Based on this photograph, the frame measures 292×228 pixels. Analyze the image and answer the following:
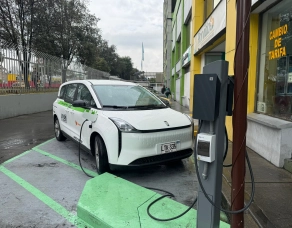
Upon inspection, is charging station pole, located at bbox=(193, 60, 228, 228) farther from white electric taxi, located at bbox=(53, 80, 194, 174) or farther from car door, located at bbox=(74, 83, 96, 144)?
car door, located at bbox=(74, 83, 96, 144)

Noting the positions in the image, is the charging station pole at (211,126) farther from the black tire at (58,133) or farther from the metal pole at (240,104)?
the black tire at (58,133)

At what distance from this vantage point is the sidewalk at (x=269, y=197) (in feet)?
9.17

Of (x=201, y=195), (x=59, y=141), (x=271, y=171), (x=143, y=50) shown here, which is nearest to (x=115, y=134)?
(x=201, y=195)

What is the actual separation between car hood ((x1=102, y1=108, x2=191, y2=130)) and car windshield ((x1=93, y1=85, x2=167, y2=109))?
311mm

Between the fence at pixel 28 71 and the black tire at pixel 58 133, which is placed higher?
the fence at pixel 28 71

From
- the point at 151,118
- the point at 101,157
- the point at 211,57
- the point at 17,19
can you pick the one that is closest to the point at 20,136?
the point at 101,157

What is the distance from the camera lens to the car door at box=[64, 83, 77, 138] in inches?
223

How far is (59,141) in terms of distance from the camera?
6969 mm

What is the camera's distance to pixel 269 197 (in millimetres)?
3314

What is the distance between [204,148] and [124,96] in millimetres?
3213

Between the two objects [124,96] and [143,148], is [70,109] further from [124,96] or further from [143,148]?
[143,148]

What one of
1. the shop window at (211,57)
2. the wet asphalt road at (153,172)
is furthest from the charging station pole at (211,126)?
the shop window at (211,57)

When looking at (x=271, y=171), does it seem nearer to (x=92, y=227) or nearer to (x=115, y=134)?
(x=115, y=134)

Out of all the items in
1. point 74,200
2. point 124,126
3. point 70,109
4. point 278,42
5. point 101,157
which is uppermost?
point 278,42
